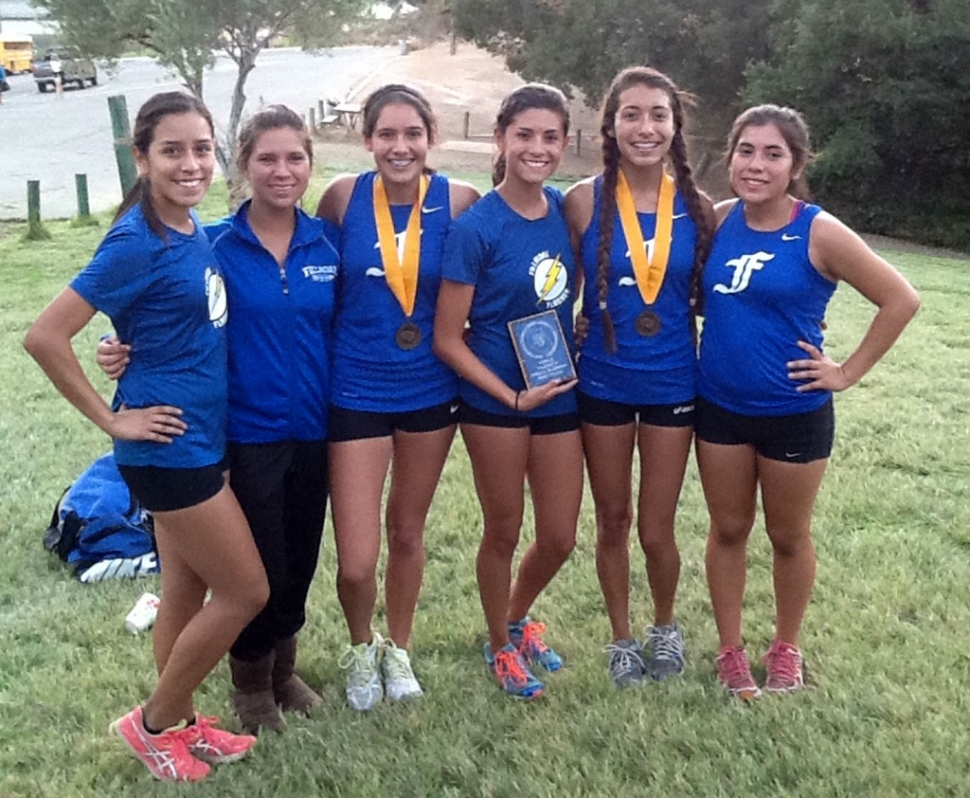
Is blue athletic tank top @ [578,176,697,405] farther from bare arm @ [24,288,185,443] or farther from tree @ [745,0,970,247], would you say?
tree @ [745,0,970,247]

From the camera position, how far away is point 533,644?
13.4 ft

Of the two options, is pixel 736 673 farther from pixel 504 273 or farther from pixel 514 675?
pixel 504 273

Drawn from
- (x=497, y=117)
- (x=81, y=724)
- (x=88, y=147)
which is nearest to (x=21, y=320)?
(x=81, y=724)

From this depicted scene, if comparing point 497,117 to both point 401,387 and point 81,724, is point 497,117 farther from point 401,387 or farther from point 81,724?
point 81,724

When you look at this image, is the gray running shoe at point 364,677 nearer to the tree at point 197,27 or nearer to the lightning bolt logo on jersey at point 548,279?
the lightning bolt logo on jersey at point 548,279

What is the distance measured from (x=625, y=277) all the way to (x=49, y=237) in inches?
532

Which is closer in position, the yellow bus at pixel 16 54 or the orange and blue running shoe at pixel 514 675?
the orange and blue running shoe at pixel 514 675

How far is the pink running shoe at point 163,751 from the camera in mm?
3311

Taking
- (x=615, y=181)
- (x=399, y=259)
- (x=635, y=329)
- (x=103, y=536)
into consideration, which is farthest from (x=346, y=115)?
(x=635, y=329)

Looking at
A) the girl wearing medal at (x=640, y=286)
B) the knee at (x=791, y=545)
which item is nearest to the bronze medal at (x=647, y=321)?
the girl wearing medal at (x=640, y=286)

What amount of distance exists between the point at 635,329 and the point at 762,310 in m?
0.41

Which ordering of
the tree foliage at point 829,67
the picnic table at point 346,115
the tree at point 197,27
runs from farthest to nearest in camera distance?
1. the picnic table at point 346,115
2. the tree foliage at point 829,67
3. the tree at point 197,27

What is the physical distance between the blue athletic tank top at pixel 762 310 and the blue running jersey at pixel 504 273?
0.51 metres

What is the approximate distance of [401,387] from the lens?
344 centimetres
